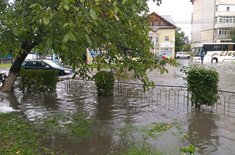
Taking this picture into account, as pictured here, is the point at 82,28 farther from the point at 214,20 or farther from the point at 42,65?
the point at 214,20

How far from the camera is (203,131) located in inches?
314

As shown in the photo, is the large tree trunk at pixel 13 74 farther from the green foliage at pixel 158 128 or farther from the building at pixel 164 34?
the building at pixel 164 34

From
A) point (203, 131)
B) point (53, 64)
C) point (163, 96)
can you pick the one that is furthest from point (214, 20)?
point (203, 131)

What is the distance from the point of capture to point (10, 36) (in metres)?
6.33

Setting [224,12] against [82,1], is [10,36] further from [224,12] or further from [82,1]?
[224,12]

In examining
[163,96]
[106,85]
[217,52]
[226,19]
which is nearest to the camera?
[106,85]

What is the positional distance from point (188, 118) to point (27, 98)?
673cm

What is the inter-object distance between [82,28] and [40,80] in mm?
10794

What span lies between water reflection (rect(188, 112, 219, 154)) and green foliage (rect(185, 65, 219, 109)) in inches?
16.9

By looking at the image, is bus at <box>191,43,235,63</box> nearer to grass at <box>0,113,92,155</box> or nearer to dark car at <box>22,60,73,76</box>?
dark car at <box>22,60,73,76</box>

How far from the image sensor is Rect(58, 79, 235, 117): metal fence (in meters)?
11.0

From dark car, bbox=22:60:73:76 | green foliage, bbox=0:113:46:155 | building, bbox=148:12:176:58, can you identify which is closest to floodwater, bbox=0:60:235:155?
green foliage, bbox=0:113:46:155

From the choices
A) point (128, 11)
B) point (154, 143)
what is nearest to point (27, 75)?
point (154, 143)

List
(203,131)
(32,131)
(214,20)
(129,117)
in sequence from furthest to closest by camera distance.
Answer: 1. (214,20)
2. (129,117)
3. (203,131)
4. (32,131)
